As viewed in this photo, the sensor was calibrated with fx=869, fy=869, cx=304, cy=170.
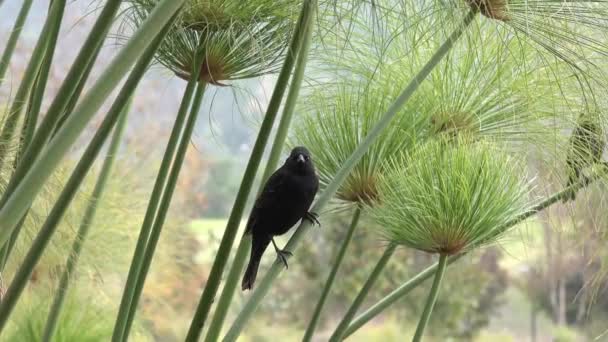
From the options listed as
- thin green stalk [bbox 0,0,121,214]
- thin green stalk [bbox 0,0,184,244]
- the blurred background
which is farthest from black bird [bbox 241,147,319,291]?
the blurred background

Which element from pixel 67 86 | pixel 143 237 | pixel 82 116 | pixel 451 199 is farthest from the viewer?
pixel 451 199

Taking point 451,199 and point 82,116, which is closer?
point 82,116

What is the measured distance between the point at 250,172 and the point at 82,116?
39 cm

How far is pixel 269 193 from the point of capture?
975 mm

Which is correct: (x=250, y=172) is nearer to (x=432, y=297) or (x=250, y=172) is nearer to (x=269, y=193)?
(x=269, y=193)

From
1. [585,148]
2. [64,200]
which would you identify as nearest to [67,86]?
[64,200]

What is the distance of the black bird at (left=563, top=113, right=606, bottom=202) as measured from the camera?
3.77 ft

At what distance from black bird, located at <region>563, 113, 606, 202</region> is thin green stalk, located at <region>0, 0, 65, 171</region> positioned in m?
0.67

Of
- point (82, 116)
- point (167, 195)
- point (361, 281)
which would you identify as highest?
point (82, 116)

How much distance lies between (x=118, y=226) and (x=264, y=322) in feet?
12.1

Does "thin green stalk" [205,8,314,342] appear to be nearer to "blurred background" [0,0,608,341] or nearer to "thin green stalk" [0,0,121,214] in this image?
"thin green stalk" [0,0,121,214]

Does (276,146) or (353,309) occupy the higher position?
(276,146)

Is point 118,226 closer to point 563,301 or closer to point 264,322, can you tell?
point 264,322

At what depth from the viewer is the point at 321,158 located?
1.22 metres
